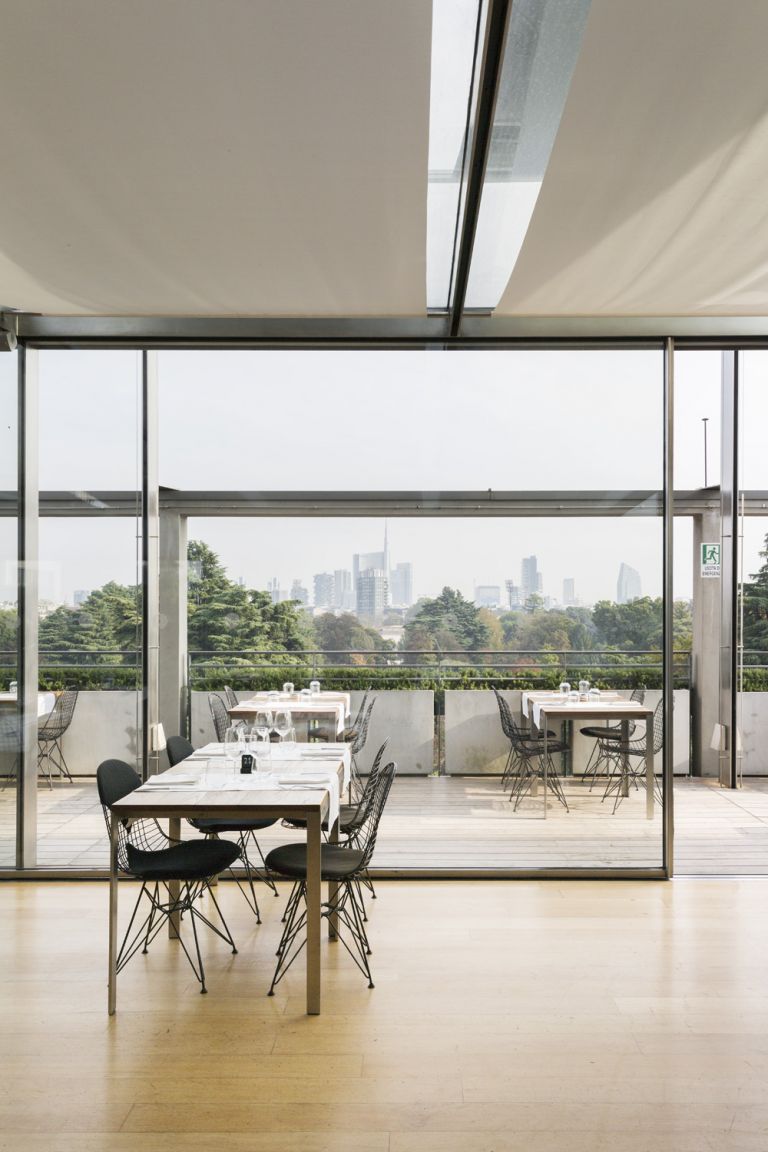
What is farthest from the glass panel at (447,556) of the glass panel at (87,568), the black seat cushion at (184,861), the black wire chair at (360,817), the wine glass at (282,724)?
the black seat cushion at (184,861)

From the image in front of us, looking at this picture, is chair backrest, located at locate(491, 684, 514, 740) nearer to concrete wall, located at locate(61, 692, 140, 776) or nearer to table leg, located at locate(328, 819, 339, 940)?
table leg, located at locate(328, 819, 339, 940)

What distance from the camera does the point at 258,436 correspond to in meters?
5.30

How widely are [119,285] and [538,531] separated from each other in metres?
2.85

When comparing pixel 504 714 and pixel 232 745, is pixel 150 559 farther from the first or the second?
pixel 504 714

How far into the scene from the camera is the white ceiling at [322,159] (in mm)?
2551

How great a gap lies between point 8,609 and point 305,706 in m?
2.03

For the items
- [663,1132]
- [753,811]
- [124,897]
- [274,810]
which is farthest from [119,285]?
[753,811]

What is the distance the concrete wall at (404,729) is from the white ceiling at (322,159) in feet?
7.95

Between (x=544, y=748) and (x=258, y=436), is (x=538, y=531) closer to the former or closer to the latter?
(x=544, y=748)

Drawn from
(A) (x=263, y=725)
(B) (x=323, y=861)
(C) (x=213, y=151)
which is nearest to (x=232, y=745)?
(A) (x=263, y=725)

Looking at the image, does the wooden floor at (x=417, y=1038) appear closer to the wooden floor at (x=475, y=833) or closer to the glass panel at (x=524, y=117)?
the wooden floor at (x=475, y=833)

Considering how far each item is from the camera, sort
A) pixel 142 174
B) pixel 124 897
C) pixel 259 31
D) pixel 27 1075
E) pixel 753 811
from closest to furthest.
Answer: pixel 259 31 < pixel 27 1075 < pixel 142 174 < pixel 124 897 < pixel 753 811

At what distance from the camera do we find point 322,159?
3.25m

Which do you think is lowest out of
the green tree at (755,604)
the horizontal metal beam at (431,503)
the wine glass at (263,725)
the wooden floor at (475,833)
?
the wooden floor at (475,833)
